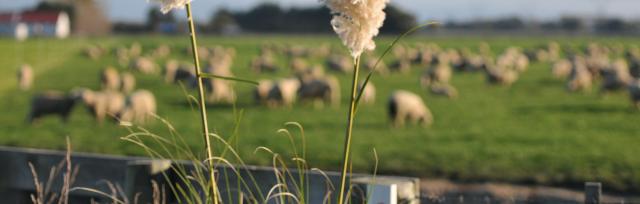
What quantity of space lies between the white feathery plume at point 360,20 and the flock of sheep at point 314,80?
12.6 inches

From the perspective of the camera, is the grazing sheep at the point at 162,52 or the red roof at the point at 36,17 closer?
the grazing sheep at the point at 162,52

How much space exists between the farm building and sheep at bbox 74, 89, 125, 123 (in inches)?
3302

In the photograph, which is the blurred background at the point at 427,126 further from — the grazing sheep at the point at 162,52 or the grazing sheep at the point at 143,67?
the grazing sheep at the point at 162,52

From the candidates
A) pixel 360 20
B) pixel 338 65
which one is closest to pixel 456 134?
pixel 360 20

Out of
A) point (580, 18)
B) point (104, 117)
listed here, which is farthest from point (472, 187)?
point (580, 18)

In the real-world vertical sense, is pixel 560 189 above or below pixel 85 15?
below

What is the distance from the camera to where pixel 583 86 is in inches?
1248

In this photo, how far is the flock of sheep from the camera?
22391 mm

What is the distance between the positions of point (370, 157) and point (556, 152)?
332cm

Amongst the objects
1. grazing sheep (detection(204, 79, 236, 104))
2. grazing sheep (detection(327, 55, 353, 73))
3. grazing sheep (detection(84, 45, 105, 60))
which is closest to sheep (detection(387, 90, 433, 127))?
grazing sheep (detection(204, 79, 236, 104))

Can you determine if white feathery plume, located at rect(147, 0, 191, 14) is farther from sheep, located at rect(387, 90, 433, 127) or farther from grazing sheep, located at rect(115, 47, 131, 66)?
grazing sheep, located at rect(115, 47, 131, 66)

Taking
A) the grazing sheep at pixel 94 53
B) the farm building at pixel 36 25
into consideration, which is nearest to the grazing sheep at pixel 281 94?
the grazing sheep at pixel 94 53

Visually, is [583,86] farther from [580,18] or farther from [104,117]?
[580,18]

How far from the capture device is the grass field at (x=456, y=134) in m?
14.1
